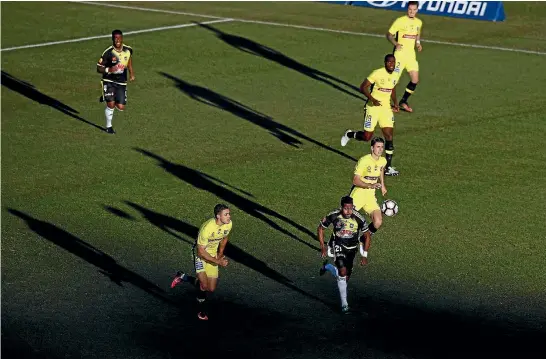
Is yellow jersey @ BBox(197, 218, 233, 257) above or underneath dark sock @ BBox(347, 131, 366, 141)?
above

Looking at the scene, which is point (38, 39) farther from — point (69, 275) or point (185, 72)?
point (69, 275)

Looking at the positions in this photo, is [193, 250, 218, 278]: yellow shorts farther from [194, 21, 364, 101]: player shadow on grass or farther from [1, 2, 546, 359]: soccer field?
[194, 21, 364, 101]: player shadow on grass

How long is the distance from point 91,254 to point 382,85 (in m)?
7.97

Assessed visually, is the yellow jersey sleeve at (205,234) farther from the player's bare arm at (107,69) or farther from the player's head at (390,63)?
the player's bare arm at (107,69)

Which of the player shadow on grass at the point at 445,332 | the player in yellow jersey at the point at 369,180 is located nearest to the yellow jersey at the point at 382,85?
the player in yellow jersey at the point at 369,180

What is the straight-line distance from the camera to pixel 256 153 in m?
27.2

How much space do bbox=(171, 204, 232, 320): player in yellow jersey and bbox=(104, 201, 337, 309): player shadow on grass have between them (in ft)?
6.73

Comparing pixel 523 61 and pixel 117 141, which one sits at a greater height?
pixel 523 61

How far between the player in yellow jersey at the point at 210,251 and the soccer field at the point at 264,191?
2.03 ft

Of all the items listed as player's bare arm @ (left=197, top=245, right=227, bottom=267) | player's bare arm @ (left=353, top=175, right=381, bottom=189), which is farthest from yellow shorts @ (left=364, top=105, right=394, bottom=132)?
player's bare arm @ (left=197, top=245, right=227, bottom=267)

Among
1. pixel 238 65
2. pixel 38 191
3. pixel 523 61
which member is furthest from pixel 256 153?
pixel 523 61

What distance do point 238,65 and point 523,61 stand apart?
31.3ft

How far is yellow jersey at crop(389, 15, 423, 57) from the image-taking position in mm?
30312

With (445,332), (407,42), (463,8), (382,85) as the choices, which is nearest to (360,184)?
(445,332)
